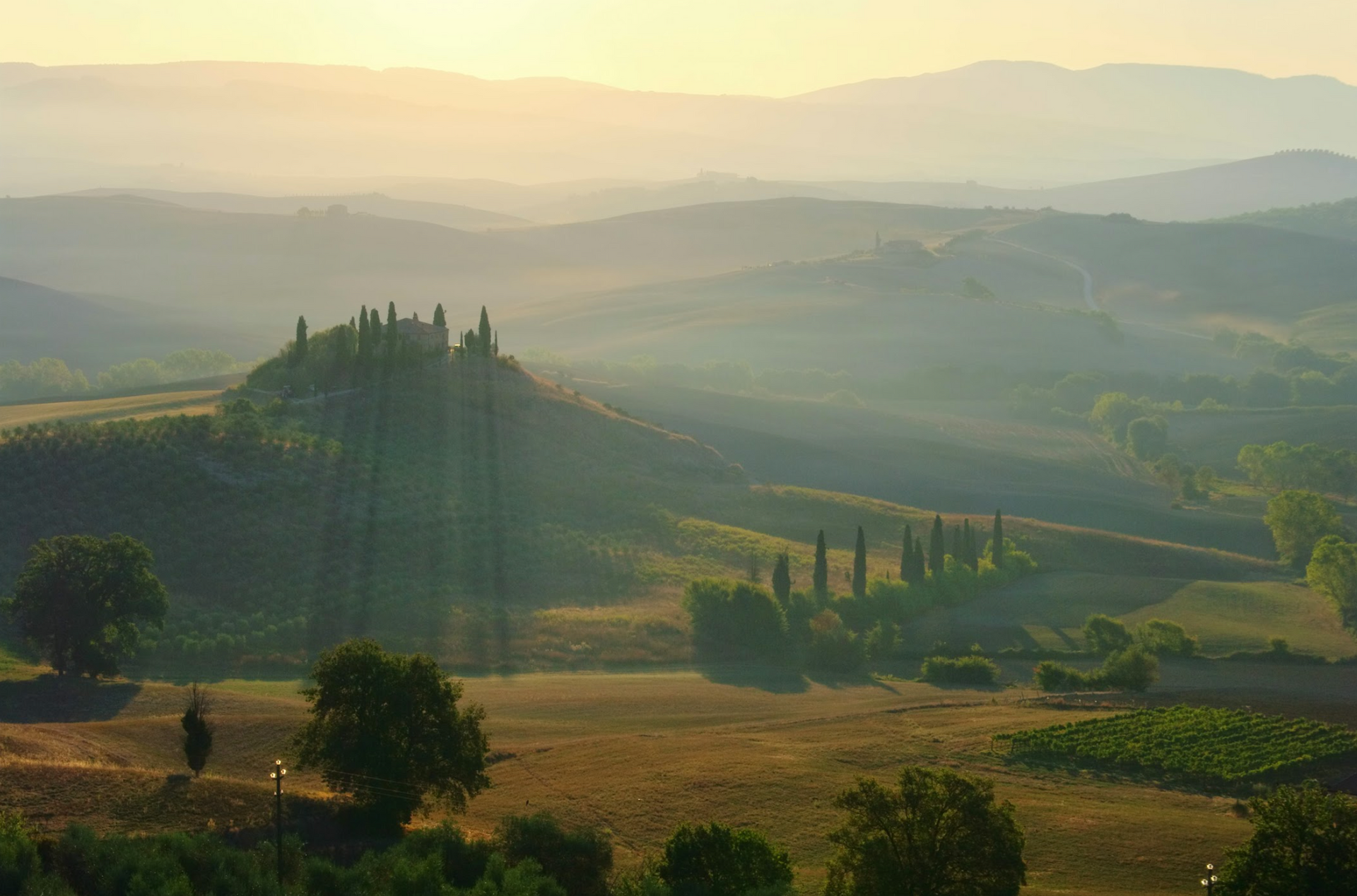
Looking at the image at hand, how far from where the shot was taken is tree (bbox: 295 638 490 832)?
31.6 metres

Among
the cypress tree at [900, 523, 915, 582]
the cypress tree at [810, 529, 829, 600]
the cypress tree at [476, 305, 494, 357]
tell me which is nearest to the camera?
the cypress tree at [810, 529, 829, 600]

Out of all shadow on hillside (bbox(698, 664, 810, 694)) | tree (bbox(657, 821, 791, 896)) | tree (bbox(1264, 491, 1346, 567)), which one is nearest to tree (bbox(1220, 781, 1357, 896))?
tree (bbox(657, 821, 791, 896))

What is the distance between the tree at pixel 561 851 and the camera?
27.6 meters

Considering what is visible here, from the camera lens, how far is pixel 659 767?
37031mm

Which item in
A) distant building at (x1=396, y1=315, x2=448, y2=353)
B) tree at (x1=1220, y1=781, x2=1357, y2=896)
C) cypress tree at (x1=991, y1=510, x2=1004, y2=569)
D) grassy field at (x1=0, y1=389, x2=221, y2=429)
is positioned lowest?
tree at (x1=1220, y1=781, x2=1357, y2=896)

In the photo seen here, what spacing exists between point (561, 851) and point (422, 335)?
63.5 metres

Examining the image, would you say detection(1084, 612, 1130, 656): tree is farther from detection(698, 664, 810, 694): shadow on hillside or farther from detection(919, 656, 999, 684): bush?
detection(698, 664, 810, 694): shadow on hillside

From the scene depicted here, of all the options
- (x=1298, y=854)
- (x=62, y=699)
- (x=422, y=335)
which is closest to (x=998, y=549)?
(x=422, y=335)

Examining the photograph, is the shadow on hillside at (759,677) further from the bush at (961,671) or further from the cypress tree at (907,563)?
the cypress tree at (907,563)

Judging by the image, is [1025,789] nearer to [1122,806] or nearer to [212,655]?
[1122,806]

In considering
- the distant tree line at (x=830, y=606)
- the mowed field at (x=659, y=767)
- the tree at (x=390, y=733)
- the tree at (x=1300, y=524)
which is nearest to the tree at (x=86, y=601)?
the mowed field at (x=659, y=767)

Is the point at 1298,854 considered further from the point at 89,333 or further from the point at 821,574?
the point at 89,333

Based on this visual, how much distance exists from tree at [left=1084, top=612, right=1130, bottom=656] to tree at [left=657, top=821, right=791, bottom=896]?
37684 mm

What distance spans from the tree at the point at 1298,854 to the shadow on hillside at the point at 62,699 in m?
31.9
